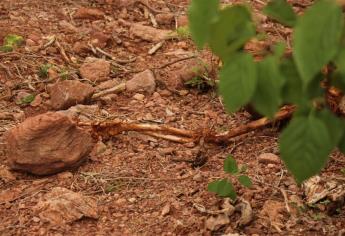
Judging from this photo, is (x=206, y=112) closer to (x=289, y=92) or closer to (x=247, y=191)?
(x=247, y=191)

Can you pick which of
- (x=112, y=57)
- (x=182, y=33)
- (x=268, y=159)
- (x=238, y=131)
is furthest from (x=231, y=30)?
(x=182, y=33)

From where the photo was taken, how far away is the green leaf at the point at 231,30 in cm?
105

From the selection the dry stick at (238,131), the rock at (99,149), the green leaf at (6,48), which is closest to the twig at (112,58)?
the green leaf at (6,48)

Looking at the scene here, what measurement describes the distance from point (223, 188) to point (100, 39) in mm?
1952

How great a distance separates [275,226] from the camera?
2117 millimetres

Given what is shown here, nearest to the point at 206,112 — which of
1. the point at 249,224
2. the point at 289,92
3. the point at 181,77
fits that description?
the point at 181,77

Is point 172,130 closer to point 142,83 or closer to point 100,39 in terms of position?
point 142,83

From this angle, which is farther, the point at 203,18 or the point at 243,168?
the point at 243,168

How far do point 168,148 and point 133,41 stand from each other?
1.42m

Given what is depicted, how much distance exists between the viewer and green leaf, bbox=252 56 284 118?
105 cm

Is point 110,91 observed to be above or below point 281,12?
below

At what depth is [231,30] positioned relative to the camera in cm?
106

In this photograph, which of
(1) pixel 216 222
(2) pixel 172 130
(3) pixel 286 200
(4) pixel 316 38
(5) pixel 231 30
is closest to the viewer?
(4) pixel 316 38

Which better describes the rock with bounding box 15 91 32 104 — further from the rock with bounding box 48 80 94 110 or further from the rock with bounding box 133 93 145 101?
the rock with bounding box 133 93 145 101
